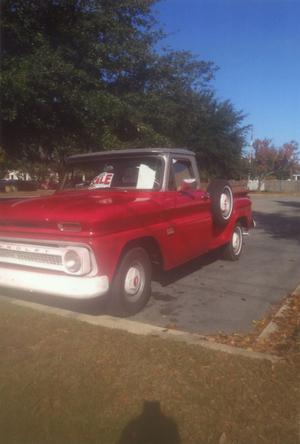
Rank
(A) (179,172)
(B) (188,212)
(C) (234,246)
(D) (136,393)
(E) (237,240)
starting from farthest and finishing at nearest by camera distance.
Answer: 1. (E) (237,240)
2. (C) (234,246)
3. (A) (179,172)
4. (B) (188,212)
5. (D) (136,393)

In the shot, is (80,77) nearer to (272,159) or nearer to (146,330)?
(146,330)

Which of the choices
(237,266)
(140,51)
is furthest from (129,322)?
(140,51)

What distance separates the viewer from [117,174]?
547 centimetres

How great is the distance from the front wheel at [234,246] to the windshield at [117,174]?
2508 millimetres

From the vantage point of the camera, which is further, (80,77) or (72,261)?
(80,77)

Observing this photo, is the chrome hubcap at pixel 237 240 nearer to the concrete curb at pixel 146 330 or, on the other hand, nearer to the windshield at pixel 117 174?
the windshield at pixel 117 174

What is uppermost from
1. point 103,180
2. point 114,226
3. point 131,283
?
point 103,180

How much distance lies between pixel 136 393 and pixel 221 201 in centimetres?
380

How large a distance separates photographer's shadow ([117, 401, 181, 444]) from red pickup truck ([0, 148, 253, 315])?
1375mm

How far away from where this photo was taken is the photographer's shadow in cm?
242

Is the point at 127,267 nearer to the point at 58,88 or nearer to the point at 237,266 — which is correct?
the point at 237,266

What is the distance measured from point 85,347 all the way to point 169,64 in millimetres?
11869

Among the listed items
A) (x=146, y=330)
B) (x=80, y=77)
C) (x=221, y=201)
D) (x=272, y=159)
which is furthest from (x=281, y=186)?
(x=146, y=330)

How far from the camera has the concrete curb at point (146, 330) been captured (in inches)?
136
